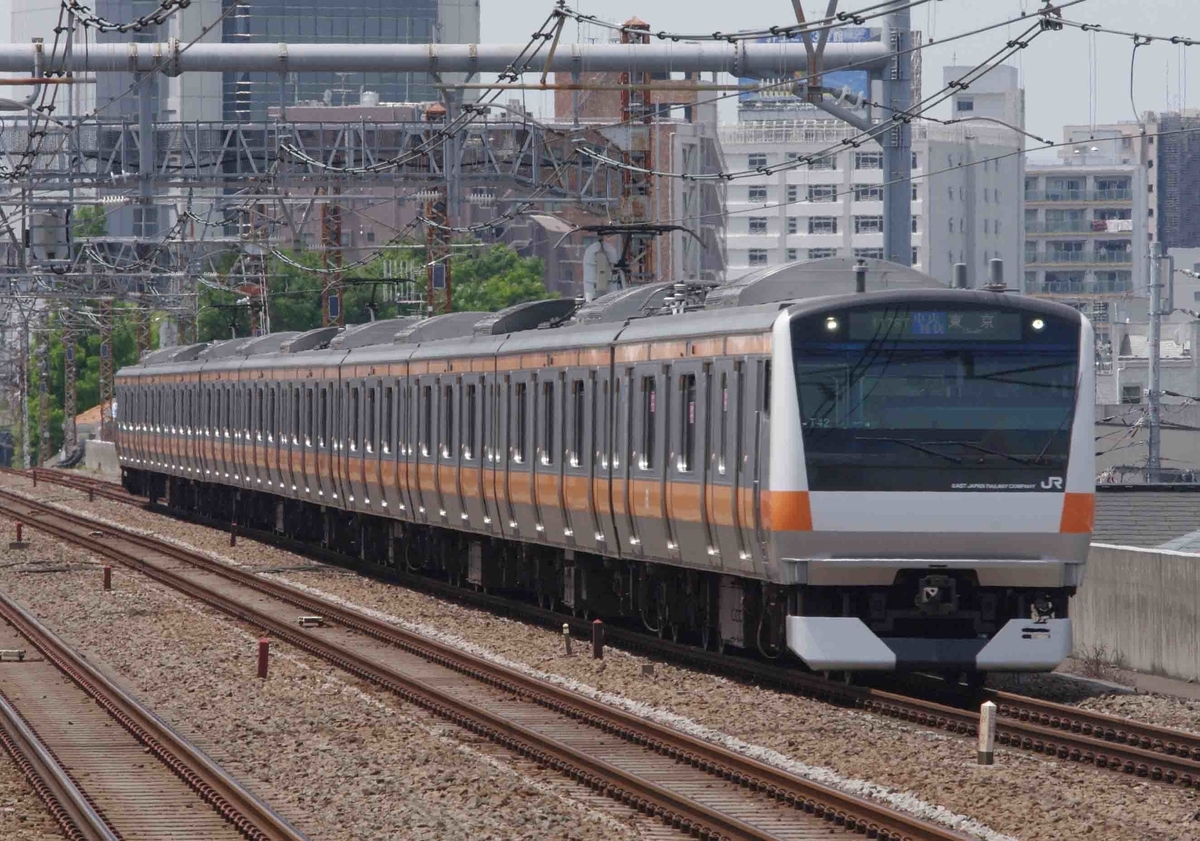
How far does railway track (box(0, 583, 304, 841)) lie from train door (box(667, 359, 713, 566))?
13.9 ft

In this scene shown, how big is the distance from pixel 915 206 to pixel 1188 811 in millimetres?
125819

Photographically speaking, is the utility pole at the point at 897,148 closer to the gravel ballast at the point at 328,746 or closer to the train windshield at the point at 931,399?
the train windshield at the point at 931,399

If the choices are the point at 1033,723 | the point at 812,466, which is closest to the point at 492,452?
the point at 812,466

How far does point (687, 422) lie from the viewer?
17.4 meters

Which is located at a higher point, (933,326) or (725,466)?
(933,326)

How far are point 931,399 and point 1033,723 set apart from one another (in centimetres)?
222

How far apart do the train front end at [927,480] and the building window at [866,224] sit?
419 feet

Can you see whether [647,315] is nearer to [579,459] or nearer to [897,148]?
[579,459]

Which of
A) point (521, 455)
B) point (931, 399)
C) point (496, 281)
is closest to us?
point (931, 399)

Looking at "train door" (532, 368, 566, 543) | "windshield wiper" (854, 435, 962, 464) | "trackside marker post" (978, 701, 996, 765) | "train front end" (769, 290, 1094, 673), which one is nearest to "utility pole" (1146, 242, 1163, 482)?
"train door" (532, 368, 566, 543)

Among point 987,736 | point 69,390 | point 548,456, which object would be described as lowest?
point 987,736

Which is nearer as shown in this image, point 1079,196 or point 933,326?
point 933,326

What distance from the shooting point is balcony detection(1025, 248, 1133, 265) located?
162 meters

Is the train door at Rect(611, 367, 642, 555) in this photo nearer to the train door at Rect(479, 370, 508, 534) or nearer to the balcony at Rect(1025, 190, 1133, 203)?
the train door at Rect(479, 370, 508, 534)
